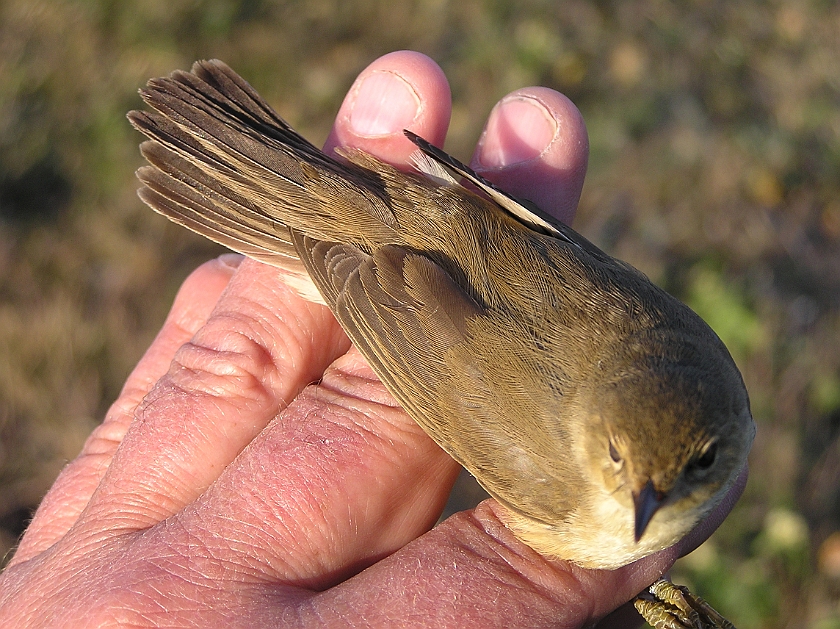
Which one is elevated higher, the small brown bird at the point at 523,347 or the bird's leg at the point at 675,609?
the small brown bird at the point at 523,347

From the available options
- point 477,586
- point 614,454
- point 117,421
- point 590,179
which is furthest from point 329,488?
point 590,179

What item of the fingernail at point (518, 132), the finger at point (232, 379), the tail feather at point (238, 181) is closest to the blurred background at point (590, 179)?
the fingernail at point (518, 132)

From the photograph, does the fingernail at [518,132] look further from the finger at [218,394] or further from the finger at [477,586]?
the finger at [477,586]

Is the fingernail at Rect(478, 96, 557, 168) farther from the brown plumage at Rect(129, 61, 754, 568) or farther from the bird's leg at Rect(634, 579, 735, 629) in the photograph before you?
the bird's leg at Rect(634, 579, 735, 629)

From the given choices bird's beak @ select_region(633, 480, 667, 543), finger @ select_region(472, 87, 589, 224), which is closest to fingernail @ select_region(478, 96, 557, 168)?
finger @ select_region(472, 87, 589, 224)

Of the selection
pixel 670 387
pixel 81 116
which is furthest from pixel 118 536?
pixel 81 116

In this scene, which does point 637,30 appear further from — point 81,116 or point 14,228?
point 14,228

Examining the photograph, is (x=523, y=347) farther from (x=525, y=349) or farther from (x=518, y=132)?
(x=518, y=132)
